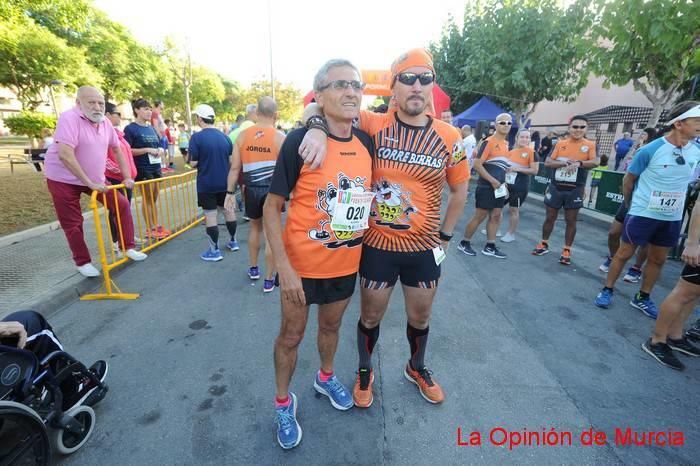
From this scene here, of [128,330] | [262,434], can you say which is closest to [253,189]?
[128,330]

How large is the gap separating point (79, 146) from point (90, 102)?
1.70ft

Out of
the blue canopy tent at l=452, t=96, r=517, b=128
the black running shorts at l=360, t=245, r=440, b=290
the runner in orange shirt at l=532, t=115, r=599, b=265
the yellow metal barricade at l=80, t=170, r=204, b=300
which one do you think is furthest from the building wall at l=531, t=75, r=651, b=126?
the black running shorts at l=360, t=245, r=440, b=290

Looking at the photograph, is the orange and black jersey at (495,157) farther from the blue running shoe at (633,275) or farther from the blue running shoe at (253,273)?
the blue running shoe at (253,273)

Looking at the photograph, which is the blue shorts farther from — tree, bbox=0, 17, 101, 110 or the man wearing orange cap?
tree, bbox=0, 17, 101, 110

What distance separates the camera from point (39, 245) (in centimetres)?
531

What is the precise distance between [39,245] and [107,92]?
29.3m

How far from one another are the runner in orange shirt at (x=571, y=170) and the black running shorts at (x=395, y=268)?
14.1 feet

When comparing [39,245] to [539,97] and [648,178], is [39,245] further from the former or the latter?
[539,97]

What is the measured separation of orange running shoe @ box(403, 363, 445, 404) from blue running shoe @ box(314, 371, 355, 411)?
1.70 ft

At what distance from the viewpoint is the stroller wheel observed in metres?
1.96

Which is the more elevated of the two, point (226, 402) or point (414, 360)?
point (414, 360)

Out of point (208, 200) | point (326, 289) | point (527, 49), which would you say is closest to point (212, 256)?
point (208, 200)

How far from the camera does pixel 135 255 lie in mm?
5086

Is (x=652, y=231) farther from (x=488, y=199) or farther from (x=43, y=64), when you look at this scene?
(x=43, y=64)
